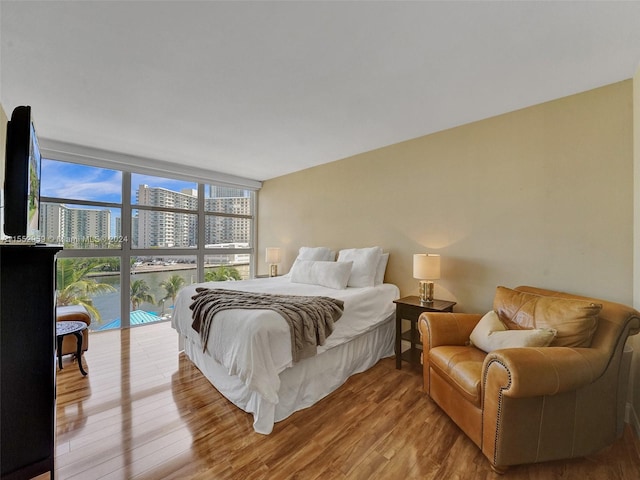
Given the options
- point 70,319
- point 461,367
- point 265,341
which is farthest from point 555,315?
point 70,319

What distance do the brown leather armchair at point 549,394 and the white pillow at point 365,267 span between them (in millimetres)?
1494

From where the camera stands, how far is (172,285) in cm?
458

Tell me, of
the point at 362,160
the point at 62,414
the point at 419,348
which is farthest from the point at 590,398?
the point at 62,414

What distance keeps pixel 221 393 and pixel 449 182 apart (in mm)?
3005

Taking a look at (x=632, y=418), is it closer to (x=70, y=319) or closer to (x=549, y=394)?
(x=549, y=394)

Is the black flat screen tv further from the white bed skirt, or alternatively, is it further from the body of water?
the body of water

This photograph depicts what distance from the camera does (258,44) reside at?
1.74 metres

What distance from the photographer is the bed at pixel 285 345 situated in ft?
6.10

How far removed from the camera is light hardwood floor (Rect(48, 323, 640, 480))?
1543 millimetres

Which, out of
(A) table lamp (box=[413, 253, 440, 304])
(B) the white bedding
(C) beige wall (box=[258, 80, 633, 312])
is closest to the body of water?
(B) the white bedding

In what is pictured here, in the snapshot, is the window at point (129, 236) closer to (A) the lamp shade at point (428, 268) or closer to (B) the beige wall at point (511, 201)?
(B) the beige wall at point (511, 201)

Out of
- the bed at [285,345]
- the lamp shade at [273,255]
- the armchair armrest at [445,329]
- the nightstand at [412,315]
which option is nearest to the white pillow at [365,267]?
the bed at [285,345]

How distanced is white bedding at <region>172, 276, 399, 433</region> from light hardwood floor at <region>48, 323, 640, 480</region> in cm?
18

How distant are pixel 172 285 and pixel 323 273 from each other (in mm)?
2770
